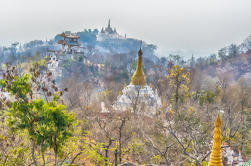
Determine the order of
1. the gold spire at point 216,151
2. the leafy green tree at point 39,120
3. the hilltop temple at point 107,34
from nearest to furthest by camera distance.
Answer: the gold spire at point 216,151 → the leafy green tree at point 39,120 → the hilltop temple at point 107,34

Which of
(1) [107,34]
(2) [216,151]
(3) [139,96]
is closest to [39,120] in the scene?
(2) [216,151]

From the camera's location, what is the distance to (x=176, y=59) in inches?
2815

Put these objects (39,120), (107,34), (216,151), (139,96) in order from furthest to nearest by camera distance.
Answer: (107,34)
(139,96)
(39,120)
(216,151)

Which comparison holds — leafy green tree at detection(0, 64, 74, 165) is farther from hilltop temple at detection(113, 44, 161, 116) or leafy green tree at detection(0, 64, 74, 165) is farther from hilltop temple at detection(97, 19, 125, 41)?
hilltop temple at detection(97, 19, 125, 41)

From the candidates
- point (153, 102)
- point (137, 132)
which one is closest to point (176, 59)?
point (153, 102)

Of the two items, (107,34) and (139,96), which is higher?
(107,34)

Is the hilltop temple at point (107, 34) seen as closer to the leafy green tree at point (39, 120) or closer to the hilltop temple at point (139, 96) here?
the hilltop temple at point (139, 96)

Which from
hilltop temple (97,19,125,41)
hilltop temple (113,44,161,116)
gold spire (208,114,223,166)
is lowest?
hilltop temple (113,44,161,116)

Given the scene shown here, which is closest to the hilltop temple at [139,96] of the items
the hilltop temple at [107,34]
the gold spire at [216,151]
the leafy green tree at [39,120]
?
the leafy green tree at [39,120]

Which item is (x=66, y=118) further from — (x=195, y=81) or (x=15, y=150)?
(x=195, y=81)

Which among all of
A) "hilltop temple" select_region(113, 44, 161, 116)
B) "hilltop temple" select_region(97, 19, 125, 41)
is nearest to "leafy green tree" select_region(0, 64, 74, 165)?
"hilltop temple" select_region(113, 44, 161, 116)

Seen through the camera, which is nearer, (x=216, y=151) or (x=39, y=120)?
(x=216, y=151)

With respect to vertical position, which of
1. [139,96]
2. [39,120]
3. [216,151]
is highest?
[39,120]

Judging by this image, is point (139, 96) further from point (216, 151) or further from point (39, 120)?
point (216, 151)
